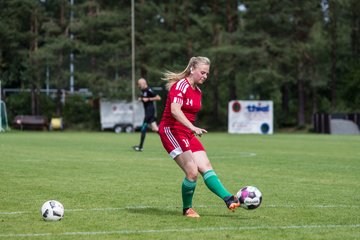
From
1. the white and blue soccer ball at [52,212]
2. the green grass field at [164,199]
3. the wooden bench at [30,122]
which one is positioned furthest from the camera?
the wooden bench at [30,122]

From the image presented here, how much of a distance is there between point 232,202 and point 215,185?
38 centimetres

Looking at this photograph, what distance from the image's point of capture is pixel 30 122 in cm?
5156

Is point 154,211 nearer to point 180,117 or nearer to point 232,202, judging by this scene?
point 232,202

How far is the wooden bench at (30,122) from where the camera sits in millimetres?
51406

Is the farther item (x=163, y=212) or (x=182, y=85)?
(x=163, y=212)

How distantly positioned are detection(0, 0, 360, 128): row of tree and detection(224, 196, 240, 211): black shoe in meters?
41.2

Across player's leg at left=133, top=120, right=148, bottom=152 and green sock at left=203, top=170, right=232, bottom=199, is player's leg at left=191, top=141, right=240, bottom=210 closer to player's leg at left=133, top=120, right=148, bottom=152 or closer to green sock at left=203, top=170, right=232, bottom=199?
green sock at left=203, top=170, right=232, bottom=199

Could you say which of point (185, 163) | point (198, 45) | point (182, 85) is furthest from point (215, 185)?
point (198, 45)

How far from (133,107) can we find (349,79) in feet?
52.5

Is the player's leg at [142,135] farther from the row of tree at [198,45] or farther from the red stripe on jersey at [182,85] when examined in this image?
the row of tree at [198,45]

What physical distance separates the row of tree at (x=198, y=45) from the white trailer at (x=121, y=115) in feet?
2.52

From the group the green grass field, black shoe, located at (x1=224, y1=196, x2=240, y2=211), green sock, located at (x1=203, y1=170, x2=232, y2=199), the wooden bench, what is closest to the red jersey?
green sock, located at (x1=203, y1=170, x2=232, y2=199)

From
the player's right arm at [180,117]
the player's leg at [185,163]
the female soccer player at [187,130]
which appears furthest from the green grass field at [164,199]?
the player's right arm at [180,117]

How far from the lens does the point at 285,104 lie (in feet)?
189
